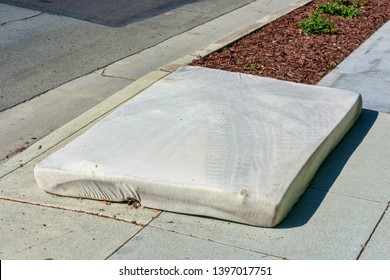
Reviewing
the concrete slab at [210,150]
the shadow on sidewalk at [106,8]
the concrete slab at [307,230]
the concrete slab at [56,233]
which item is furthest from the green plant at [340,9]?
the concrete slab at [56,233]

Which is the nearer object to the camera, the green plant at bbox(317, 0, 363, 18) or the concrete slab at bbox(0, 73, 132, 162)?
the concrete slab at bbox(0, 73, 132, 162)

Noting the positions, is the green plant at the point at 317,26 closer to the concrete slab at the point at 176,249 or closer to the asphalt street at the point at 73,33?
the asphalt street at the point at 73,33

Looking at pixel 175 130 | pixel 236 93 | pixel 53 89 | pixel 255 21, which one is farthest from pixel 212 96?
pixel 255 21

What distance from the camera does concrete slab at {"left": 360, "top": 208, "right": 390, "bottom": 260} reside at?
16.8ft

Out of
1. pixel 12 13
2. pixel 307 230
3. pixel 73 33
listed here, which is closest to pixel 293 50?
pixel 73 33

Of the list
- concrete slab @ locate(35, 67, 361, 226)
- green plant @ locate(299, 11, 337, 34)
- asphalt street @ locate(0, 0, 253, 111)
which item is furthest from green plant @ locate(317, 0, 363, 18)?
concrete slab @ locate(35, 67, 361, 226)

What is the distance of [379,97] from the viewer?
8.17m

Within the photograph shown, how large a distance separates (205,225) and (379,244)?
121 centimetres

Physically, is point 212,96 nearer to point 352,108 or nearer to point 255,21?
point 352,108

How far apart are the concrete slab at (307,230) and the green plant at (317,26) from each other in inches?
202

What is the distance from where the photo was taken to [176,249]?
5195mm

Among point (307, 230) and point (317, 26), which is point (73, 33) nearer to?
point (317, 26)

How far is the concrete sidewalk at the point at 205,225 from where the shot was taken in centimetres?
518

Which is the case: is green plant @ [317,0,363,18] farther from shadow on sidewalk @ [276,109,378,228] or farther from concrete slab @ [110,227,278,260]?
concrete slab @ [110,227,278,260]
